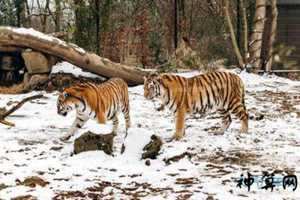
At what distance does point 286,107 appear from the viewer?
9148mm

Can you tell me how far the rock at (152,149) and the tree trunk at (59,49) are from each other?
222 inches

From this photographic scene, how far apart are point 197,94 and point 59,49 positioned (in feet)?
15.5

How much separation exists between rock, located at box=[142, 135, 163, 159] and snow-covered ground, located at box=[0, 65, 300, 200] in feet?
0.18

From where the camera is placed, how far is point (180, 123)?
21.5 ft

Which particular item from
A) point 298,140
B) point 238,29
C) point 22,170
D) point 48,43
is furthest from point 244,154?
point 238,29

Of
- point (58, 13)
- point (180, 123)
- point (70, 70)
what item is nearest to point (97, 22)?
point (58, 13)

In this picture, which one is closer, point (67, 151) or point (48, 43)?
point (67, 151)

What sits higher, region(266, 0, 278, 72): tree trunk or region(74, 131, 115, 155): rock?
region(266, 0, 278, 72): tree trunk

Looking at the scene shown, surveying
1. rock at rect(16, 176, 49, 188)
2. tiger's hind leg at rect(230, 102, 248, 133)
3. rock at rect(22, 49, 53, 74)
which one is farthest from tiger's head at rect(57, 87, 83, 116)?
rock at rect(22, 49, 53, 74)

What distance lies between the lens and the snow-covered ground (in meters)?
4.50

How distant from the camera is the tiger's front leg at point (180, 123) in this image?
6.53m

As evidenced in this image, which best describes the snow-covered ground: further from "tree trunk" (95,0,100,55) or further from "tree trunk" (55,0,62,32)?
"tree trunk" (55,0,62,32)

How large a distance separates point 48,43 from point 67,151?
539 cm

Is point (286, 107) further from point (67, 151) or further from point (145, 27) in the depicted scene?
point (145, 27)
